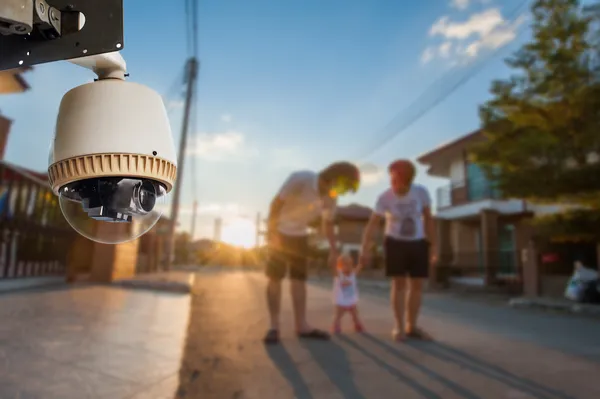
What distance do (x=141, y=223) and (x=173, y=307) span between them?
14.6ft

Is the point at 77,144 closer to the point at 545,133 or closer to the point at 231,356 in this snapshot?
the point at 231,356

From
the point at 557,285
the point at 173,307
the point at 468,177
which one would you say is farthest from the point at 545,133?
the point at 468,177

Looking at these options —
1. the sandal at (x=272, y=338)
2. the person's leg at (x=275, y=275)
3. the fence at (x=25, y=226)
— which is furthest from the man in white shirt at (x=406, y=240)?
the fence at (x=25, y=226)

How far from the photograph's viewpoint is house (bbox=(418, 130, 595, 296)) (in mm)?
14711

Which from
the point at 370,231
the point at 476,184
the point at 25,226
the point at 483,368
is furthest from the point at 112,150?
the point at 476,184

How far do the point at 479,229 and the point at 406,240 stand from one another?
1905 centimetres

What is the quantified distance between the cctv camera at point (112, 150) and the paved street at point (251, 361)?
114 cm

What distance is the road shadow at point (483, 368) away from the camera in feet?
7.39

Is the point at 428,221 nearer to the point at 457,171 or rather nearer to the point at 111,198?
the point at 111,198

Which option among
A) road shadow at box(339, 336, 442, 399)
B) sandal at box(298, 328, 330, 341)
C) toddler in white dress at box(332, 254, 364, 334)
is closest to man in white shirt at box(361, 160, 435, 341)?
toddler in white dress at box(332, 254, 364, 334)

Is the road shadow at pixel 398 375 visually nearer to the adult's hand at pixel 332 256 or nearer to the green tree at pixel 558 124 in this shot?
the adult's hand at pixel 332 256

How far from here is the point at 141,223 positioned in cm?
129

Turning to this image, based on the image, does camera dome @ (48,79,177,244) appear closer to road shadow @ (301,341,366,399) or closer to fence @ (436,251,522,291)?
road shadow @ (301,341,366,399)

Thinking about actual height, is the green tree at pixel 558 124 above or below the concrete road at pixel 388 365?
above
